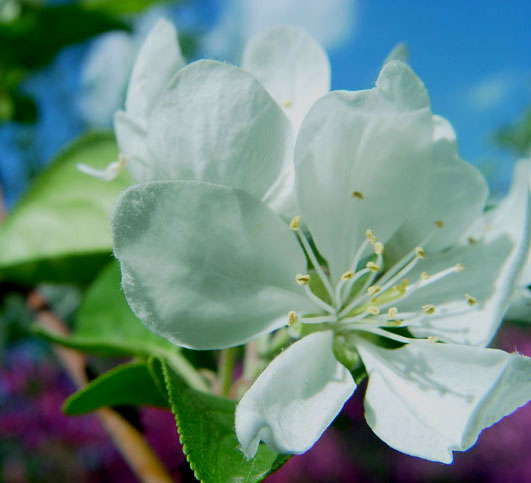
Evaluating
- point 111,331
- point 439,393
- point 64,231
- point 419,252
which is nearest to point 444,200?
point 419,252

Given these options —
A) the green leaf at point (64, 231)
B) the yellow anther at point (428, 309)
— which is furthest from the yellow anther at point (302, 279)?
the green leaf at point (64, 231)

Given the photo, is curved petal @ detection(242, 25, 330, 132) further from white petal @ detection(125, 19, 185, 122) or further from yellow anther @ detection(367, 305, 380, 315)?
yellow anther @ detection(367, 305, 380, 315)

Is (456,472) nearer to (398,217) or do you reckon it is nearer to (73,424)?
(73,424)

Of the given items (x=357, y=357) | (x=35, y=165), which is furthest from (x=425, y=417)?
(x=35, y=165)

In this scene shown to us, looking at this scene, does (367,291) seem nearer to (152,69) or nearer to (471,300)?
(471,300)

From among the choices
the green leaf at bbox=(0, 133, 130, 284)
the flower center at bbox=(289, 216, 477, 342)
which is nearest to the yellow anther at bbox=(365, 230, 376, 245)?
the flower center at bbox=(289, 216, 477, 342)

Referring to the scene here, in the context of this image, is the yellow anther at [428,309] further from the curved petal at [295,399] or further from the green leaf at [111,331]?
the green leaf at [111,331]
